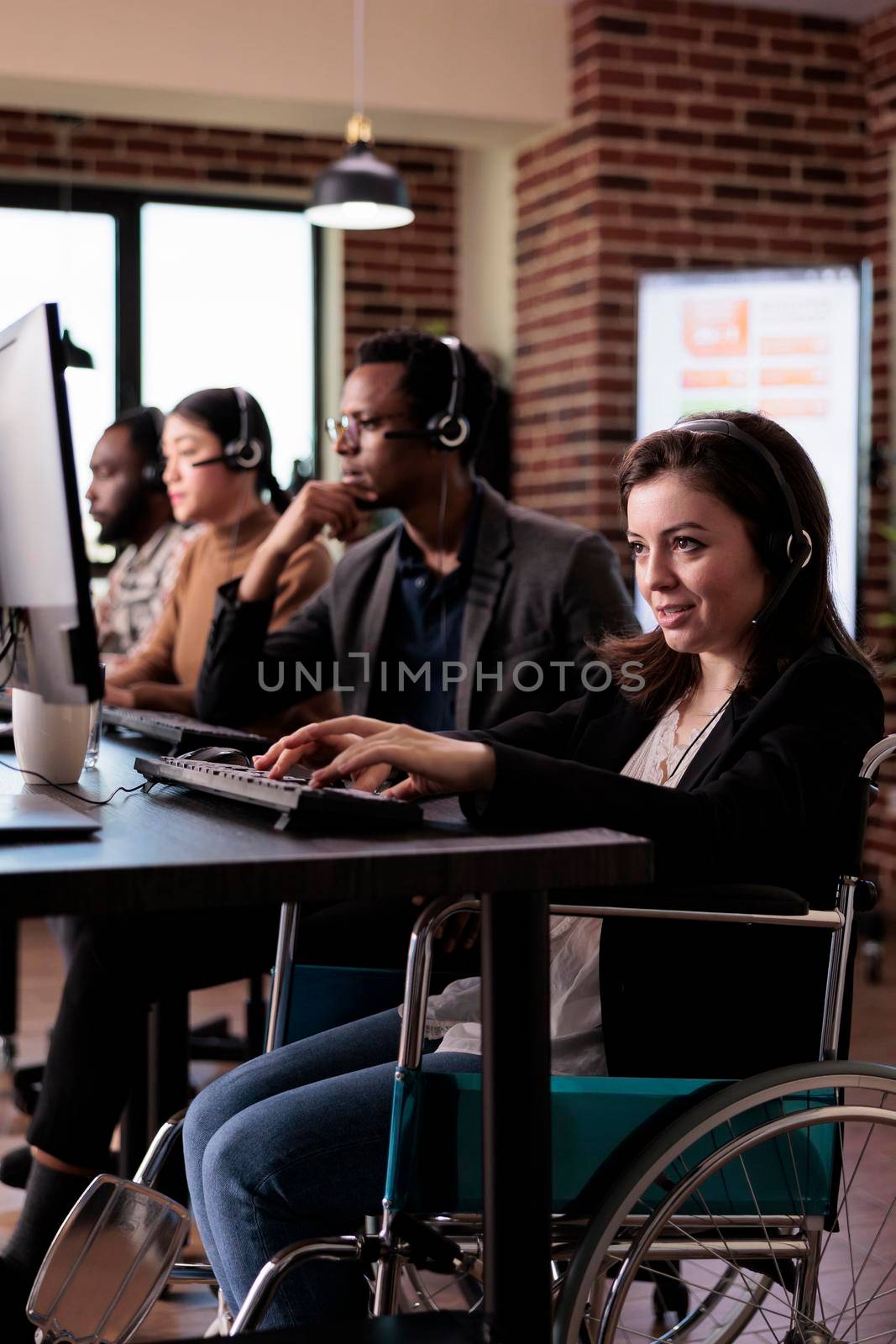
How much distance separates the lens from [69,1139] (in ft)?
6.11

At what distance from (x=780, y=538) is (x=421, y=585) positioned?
1.08m

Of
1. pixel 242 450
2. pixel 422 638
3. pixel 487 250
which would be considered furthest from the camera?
pixel 487 250

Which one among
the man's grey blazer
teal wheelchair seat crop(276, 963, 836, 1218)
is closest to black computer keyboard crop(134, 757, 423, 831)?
teal wheelchair seat crop(276, 963, 836, 1218)

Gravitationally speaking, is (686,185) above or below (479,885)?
above

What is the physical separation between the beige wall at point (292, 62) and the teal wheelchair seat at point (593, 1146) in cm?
417

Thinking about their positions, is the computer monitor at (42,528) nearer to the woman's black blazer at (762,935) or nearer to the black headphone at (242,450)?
the woman's black blazer at (762,935)

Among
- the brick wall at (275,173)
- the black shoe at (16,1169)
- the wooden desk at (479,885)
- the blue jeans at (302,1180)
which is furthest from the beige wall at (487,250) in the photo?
the wooden desk at (479,885)

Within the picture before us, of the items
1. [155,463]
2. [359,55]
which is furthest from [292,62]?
[155,463]

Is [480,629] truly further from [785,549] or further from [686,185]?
[686,185]

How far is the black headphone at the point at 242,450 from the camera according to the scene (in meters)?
2.80

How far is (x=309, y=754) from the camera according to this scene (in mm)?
1343

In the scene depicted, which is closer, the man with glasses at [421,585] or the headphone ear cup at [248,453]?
the man with glasses at [421,585]

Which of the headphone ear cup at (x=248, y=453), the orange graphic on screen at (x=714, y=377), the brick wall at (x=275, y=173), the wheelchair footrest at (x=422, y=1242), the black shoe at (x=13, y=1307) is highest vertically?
the brick wall at (x=275, y=173)

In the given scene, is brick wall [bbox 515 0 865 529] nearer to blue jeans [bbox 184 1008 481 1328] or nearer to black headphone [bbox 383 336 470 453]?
black headphone [bbox 383 336 470 453]
